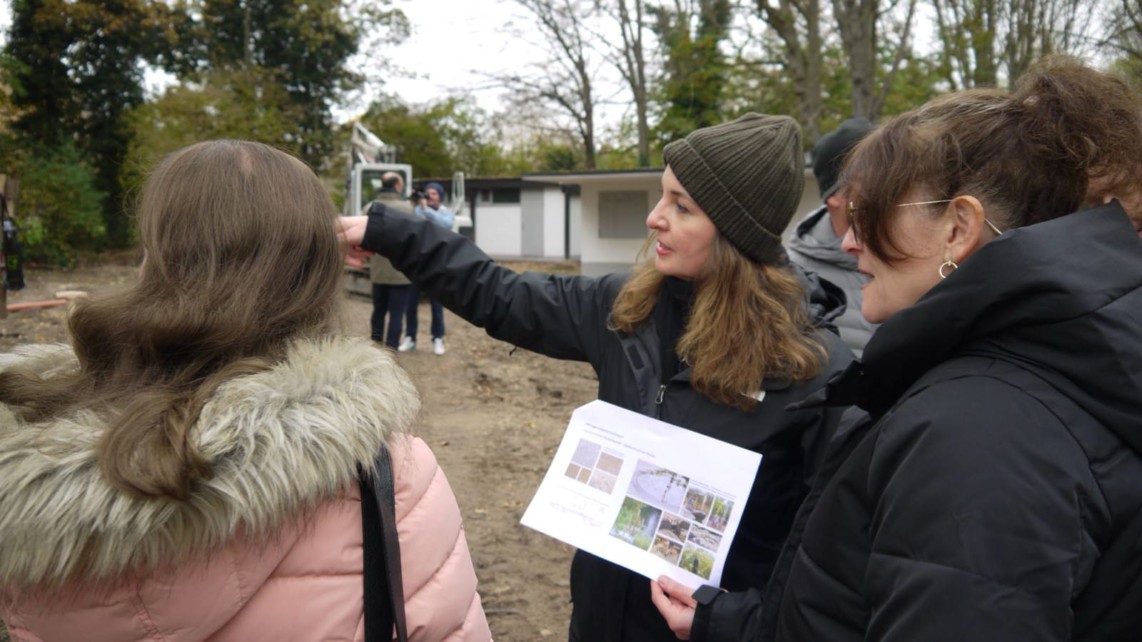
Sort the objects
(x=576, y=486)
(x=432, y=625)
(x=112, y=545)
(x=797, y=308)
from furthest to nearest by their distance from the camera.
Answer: (x=797, y=308)
(x=576, y=486)
(x=432, y=625)
(x=112, y=545)

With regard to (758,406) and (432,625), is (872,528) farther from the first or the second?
(758,406)

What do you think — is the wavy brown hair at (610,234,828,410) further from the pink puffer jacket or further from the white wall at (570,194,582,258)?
the white wall at (570,194,582,258)

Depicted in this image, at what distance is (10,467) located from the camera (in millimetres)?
1144

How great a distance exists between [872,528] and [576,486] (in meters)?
0.94

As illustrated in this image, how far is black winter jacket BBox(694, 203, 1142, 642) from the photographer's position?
0.96 m

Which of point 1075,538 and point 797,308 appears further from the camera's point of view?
point 797,308

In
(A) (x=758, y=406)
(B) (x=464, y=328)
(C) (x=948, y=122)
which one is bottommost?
(B) (x=464, y=328)

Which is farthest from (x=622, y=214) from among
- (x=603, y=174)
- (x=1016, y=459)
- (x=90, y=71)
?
(x=1016, y=459)

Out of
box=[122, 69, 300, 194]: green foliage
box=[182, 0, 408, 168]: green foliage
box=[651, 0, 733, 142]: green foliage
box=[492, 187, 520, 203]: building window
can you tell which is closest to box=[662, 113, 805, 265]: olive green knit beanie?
box=[651, 0, 733, 142]: green foliage

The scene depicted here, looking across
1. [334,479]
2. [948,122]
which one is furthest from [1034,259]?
[334,479]

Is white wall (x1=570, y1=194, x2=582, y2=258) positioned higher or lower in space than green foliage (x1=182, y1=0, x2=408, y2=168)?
lower

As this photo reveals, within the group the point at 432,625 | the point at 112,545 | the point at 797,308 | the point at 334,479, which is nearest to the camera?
the point at 112,545

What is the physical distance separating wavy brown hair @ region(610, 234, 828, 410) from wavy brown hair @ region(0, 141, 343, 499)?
3.11 ft

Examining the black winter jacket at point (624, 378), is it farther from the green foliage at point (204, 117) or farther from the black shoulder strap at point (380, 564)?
the green foliage at point (204, 117)
